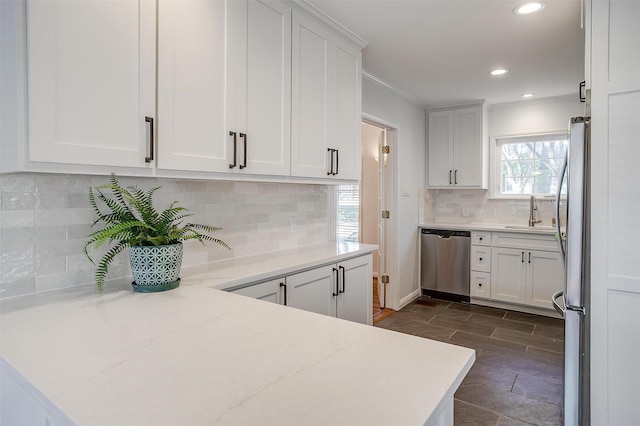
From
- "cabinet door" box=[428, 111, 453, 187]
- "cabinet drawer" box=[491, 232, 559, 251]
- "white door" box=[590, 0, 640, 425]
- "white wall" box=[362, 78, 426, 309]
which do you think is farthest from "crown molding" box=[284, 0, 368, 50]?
"cabinet drawer" box=[491, 232, 559, 251]

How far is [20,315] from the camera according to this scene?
1186mm

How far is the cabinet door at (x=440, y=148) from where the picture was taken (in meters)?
4.71

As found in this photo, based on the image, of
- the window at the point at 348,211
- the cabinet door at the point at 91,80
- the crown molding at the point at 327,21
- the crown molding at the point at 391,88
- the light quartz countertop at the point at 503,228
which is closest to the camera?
the cabinet door at the point at 91,80

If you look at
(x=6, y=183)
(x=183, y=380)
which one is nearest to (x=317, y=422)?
(x=183, y=380)

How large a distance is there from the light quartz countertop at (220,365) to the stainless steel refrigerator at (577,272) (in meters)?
1.12

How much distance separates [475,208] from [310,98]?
3350 millimetres

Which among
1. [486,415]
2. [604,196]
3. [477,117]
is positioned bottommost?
[486,415]

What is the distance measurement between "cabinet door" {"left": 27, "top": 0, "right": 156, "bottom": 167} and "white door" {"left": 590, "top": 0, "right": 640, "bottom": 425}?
1.93 m

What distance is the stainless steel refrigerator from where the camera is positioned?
1.67m

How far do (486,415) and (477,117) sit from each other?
343 cm

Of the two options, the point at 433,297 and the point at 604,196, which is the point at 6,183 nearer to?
the point at 604,196

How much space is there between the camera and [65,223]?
5.04 feet

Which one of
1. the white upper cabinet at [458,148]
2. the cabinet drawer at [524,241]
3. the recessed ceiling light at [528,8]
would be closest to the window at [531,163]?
the white upper cabinet at [458,148]

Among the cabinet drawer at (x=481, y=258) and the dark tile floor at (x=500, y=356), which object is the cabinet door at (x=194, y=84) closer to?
the dark tile floor at (x=500, y=356)
